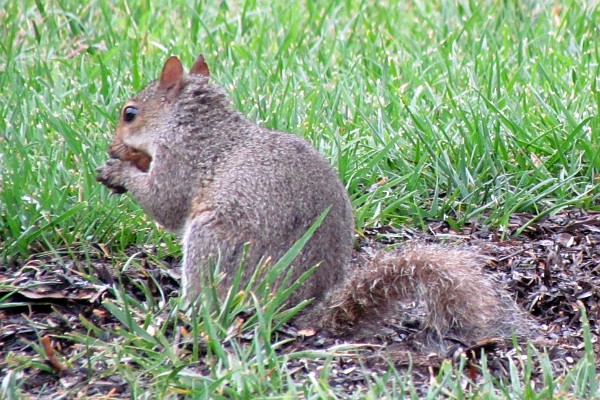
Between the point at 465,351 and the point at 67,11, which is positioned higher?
the point at 67,11

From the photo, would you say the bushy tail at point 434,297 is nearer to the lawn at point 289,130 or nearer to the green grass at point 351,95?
the lawn at point 289,130

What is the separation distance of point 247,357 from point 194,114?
1.16 meters

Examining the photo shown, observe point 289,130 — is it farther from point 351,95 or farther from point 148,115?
point 148,115

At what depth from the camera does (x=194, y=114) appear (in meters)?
3.89

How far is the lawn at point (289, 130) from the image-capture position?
3.04 metres

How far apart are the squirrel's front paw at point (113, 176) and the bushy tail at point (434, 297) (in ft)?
3.06

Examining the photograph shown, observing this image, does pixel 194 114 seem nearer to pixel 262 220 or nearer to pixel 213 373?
pixel 262 220

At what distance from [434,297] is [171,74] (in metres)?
1.30

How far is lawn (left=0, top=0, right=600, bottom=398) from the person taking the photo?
304 cm

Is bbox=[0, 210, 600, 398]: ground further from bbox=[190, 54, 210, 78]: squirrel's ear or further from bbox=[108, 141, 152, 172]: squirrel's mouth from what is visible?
bbox=[190, 54, 210, 78]: squirrel's ear

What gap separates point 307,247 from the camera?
3.42 meters

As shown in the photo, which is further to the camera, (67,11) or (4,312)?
(67,11)

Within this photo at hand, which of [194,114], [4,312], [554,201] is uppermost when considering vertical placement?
[194,114]

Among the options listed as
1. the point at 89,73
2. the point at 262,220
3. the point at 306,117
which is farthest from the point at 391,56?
the point at 262,220
